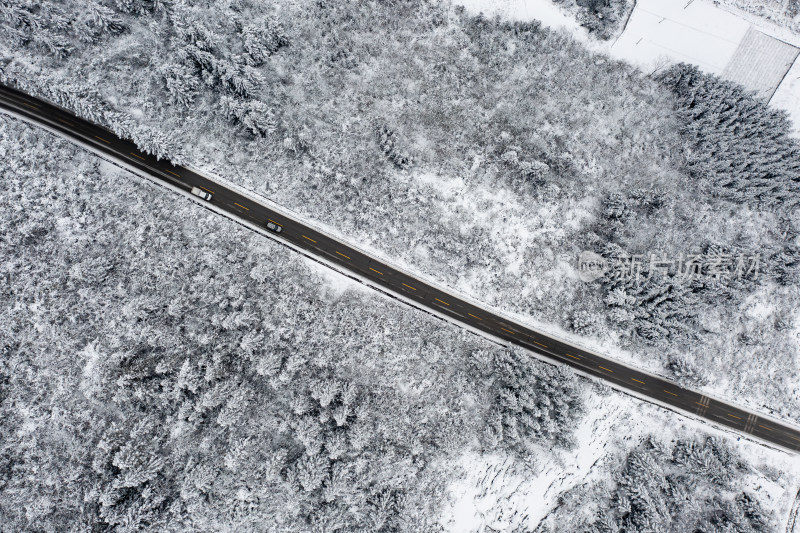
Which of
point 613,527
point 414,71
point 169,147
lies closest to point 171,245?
point 169,147

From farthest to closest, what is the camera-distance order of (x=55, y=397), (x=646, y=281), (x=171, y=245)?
(x=646, y=281) → (x=171, y=245) → (x=55, y=397)

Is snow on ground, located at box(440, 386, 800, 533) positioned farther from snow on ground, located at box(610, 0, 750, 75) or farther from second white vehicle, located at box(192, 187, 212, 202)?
snow on ground, located at box(610, 0, 750, 75)

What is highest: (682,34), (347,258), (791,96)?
(682,34)

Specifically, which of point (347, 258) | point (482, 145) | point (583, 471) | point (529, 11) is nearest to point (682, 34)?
point (529, 11)

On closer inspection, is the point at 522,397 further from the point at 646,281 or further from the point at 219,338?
the point at 219,338

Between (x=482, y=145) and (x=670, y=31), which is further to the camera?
(x=670, y=31)

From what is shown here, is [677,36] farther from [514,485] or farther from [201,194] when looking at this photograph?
[201,194]
